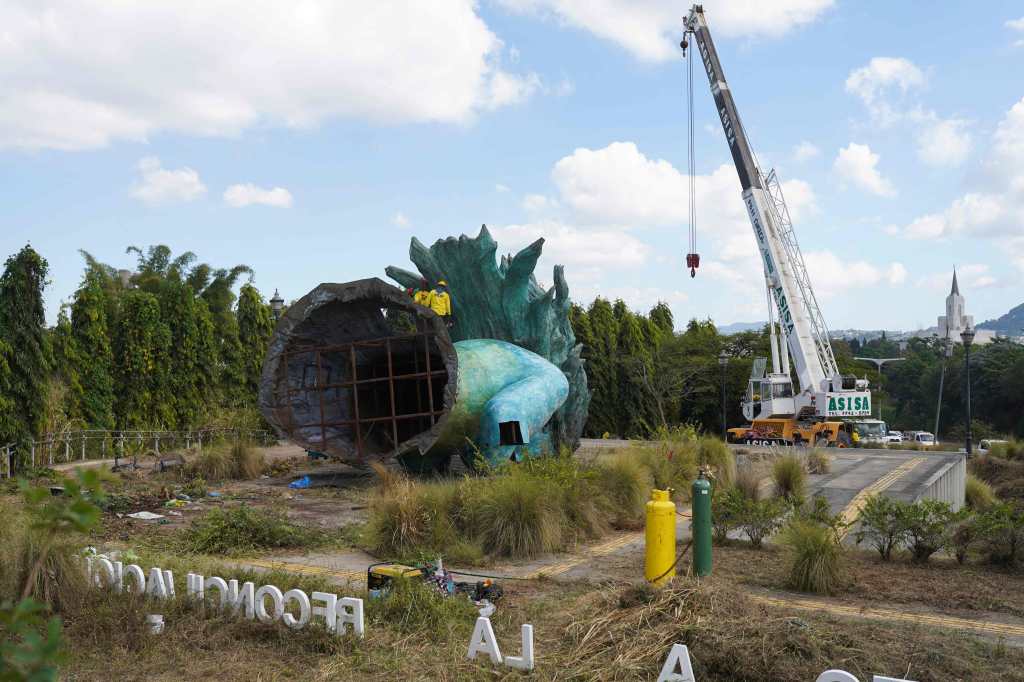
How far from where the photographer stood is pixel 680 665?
452 centimetres

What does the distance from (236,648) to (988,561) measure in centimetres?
619

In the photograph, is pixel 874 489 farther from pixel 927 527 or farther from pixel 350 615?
pixel 350 615

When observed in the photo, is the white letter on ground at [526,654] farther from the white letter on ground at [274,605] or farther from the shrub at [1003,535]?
the shrub at [1003,535]

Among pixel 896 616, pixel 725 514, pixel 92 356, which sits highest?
pixel 92 356

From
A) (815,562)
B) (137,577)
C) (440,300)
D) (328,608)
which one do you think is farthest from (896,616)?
(440,300)

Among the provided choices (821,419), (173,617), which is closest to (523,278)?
(173,617)

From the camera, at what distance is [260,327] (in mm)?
23469

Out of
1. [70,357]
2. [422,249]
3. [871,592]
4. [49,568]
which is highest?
[422,249]

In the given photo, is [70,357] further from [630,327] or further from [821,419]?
[630,327]

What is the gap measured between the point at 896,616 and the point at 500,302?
32.0 ft

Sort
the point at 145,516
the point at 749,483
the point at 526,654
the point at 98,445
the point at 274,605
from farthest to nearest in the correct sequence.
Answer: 1. the point at 98,445
2. the point at 749,483
3. the point at 145,516
4. the point at 274,605
5. the point at 526,654

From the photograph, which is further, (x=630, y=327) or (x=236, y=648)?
(x=630, y=327)

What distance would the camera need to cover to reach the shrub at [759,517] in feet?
27.7

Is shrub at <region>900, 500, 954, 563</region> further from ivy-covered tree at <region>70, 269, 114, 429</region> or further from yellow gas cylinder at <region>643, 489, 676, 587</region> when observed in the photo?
ivy-covered tree at <region>70, 269, 114, 429</region>
